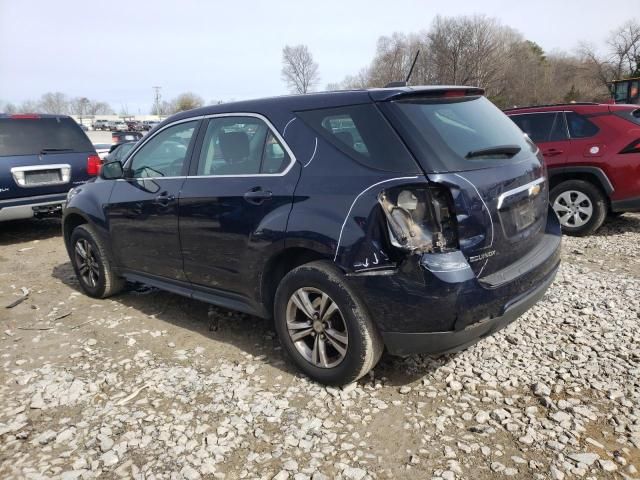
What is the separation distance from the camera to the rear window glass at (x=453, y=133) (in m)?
2.69

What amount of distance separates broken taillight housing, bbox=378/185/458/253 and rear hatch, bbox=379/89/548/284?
52 mm

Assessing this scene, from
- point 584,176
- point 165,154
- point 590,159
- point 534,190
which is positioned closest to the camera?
point 534,190

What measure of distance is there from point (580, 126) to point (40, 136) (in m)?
7.79

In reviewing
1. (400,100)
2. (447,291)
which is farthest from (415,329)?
(400,100)

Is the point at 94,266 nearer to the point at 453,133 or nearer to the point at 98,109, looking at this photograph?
the point at 453,133

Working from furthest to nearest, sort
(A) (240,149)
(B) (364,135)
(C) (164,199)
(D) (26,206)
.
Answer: (D) (26,206), (C) (164,199), (A) (240,149), (B) (364,135)

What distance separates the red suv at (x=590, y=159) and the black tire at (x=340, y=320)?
4.88 metres

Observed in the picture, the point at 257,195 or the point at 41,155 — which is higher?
the point at 41,155

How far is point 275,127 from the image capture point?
3.26 metres

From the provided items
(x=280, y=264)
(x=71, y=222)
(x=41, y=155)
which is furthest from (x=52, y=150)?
(x=280, y=264)

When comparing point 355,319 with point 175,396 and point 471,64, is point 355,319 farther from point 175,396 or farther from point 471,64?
point 471,64

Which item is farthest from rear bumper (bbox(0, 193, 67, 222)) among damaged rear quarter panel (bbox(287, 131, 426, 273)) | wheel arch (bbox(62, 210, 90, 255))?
damaged rear quarter panel (bbox(287, 131, 426, 273))

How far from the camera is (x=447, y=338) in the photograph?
264cm

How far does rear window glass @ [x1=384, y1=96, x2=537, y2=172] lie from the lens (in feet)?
8.81
